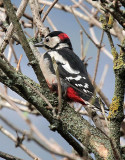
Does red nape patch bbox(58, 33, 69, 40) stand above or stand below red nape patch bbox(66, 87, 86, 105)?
above

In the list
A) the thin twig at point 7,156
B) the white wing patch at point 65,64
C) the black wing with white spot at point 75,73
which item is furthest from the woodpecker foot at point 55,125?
the white wing patch at point 65,64

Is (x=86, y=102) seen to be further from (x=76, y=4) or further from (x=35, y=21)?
(x=76, y=4)

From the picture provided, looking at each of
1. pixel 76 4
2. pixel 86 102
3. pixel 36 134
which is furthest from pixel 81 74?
pixel 36 134

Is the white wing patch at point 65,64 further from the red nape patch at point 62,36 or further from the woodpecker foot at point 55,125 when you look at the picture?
the woodpecker foot at point 55,125

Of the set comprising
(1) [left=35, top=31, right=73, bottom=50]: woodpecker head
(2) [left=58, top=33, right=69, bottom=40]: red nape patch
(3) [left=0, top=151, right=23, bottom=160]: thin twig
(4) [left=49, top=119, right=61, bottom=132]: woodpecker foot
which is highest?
(2) [left=58, top=33, right=69, bottom=40]: red nape patch

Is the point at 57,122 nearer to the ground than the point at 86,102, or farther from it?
nearer to the ground

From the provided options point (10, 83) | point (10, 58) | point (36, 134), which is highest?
point (10, 58)

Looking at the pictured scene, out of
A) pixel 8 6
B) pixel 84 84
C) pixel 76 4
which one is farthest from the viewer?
pixel 76 4

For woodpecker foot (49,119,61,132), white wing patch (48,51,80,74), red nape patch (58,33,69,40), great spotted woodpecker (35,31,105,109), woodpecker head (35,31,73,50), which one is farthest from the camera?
red nape patch (58,33,69,40)

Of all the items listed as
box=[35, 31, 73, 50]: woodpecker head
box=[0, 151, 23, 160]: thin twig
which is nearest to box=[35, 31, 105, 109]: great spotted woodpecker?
box=[35, 31, 73, 50]: woodpecker head

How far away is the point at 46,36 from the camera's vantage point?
11.8ft

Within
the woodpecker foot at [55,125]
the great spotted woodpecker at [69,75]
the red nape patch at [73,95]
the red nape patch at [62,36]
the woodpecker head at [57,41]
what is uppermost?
the red nape patch at [62,36]

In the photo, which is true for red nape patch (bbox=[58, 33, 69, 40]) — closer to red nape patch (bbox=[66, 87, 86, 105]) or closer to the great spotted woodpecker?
the great spotted woodpecker

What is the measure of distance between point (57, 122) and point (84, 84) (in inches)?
49.7
